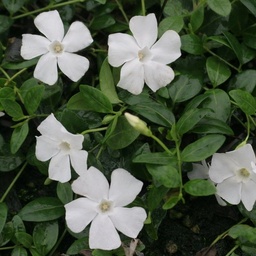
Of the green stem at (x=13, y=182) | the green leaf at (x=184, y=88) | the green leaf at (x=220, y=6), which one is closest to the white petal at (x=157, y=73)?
the green leaf at (x=184, y=88)

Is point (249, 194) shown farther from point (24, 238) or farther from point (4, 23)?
point (4, 23)

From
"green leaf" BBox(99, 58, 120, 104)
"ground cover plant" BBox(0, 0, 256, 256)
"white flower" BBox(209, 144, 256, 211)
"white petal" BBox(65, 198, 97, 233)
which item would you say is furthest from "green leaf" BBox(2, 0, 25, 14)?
"white flower" BBox(209, 144, 256, 211)

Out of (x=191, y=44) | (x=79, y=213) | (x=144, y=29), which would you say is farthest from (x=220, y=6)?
(x=79, y=213)

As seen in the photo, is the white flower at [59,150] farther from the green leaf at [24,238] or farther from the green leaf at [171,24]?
the green leaf at [171,24]

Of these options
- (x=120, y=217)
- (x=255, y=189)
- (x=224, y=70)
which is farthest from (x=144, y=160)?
(x=224, y=70)

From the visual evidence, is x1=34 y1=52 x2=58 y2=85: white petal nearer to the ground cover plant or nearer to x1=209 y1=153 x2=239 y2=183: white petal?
the ground cover plant

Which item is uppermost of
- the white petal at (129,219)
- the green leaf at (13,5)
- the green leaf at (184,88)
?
the green leaf at (13,5)
